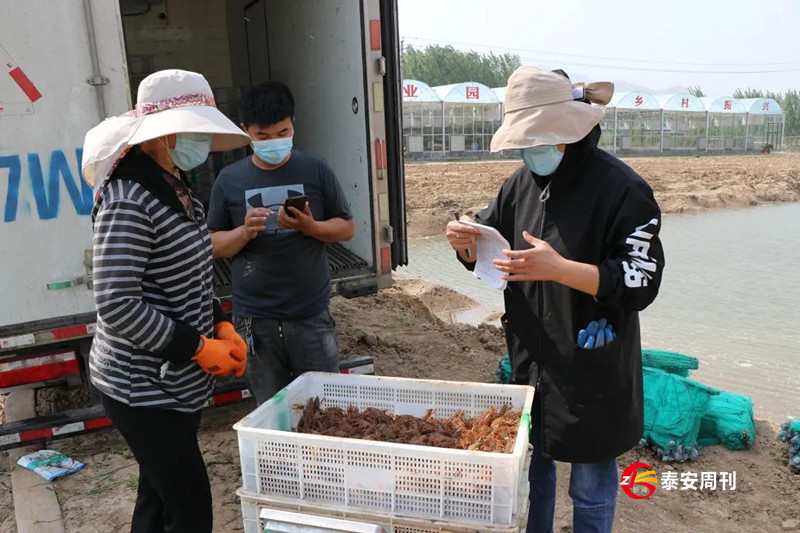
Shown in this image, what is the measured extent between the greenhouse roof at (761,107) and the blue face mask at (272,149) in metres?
43.1

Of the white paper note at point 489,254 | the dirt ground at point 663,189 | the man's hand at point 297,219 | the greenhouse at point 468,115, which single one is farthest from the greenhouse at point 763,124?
the white paper note at point 489,254

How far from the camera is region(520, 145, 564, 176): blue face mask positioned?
2.19 m

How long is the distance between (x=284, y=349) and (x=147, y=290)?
3.59 ft

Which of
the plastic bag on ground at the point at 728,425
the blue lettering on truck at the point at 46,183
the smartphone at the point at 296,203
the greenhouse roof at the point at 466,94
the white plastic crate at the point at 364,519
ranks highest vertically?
the greenhouse roof at the point at 466,94

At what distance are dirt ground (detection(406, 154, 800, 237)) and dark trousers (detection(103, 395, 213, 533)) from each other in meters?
11.0

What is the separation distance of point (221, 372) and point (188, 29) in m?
6.72

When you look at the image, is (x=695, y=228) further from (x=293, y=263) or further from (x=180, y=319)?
(x=180, y=319)

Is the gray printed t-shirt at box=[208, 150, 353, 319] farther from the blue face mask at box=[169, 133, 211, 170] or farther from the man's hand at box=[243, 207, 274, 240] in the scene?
the blue face mask at box=[169, 133, 211, 170]

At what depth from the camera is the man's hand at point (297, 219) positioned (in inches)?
113

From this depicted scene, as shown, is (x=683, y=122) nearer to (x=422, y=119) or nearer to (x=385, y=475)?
(x=422, y=119)

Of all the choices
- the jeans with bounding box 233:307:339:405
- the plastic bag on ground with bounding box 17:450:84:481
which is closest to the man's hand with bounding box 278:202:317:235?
the jeans with bounding box 233:307:339:405

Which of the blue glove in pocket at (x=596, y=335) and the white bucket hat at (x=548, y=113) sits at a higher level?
the white bucket hat at (x=548, y=113)

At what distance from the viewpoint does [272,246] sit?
2.98 metres

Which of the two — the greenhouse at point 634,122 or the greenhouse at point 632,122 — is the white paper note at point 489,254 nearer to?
the greenhouse at point 632,122
